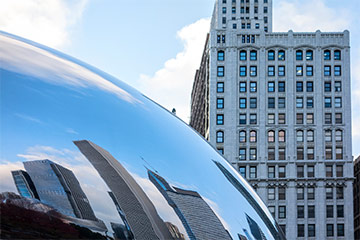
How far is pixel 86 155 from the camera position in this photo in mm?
2789

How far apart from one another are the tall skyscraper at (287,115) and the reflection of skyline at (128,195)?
73545 millimetres

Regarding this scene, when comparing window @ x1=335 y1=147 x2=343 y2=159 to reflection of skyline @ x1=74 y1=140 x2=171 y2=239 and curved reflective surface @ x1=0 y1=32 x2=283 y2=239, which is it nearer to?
curved reflective surface @ x1=0 y1=32 x2=283 y2=239

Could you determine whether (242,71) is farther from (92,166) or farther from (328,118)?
(92,166)

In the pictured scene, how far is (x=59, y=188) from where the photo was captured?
2.64m

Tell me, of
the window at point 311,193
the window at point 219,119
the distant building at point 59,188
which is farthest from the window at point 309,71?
the distant building at point 59,188

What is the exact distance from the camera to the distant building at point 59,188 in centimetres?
259

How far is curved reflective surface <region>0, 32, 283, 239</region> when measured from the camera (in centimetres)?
257

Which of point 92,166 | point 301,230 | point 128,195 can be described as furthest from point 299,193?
point 92,166

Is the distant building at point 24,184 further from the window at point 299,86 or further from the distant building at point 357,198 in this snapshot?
the distant building at point 357,198

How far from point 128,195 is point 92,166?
232 mm

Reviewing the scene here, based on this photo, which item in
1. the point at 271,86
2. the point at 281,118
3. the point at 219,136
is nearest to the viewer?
the point at 219,136

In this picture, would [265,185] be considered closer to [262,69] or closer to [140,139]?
[262,69]

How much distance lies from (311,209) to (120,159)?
245 feet

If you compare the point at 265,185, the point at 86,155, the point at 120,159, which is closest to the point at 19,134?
the point at 86,155
